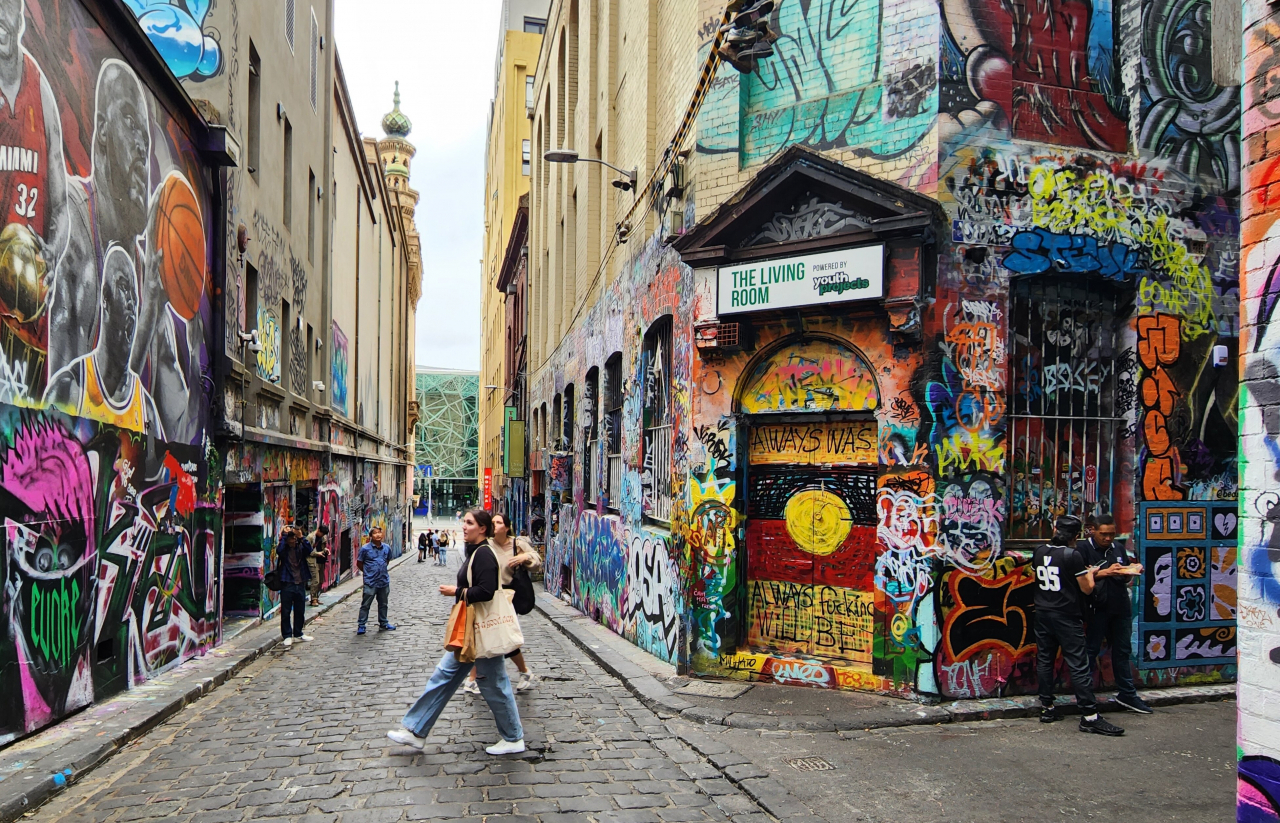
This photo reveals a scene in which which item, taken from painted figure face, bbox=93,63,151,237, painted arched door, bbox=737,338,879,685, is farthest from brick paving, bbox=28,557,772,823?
painted figure face, bbox=93,63,151,237

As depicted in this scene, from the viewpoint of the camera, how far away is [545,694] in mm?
8781

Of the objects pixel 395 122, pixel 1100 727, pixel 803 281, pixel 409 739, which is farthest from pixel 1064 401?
pixel 395 122

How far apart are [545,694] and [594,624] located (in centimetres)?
509

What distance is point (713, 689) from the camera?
8508mm

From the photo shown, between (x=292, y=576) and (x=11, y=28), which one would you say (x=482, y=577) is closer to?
(x=11, y=28)

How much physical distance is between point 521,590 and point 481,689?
1049 millimetres

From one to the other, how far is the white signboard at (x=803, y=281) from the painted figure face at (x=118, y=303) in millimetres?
5941

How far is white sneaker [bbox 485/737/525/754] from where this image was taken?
6.45 metres

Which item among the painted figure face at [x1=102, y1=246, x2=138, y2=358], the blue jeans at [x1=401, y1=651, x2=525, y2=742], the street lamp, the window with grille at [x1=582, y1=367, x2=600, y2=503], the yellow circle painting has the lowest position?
the blue jeans at [x1=401, y1=651, x2=525, y2=742]

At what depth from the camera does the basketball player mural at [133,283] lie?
782cm

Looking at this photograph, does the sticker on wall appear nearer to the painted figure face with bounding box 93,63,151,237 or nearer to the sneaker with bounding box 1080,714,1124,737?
the sneaker with bounding box 1080,714,1124,737

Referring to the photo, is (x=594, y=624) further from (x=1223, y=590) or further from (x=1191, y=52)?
(x=1191, y=52)

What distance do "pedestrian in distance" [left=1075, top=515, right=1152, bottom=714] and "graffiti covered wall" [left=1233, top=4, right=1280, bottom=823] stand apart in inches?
128

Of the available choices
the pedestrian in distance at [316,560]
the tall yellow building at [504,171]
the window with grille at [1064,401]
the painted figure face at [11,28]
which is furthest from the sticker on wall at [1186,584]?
the tall yellow building at [504,171]
